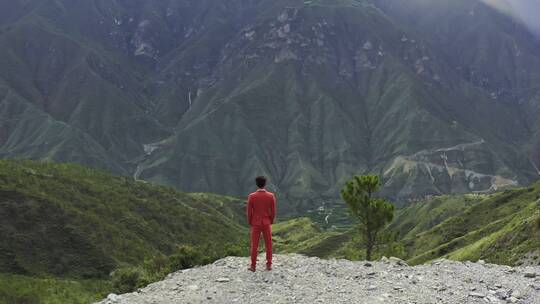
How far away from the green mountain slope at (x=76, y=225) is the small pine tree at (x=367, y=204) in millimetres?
46679

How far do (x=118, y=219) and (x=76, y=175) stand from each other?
20.4 metres

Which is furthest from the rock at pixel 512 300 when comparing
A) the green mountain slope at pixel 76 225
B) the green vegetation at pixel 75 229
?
the green mountain slope at pixel 76 225

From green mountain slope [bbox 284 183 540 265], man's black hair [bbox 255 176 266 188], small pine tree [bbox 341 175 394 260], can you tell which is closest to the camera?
man's black hair [bbox 255 176 266 188]

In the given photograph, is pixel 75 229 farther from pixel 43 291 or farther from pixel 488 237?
pixel 488 237

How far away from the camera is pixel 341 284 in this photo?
21172mm

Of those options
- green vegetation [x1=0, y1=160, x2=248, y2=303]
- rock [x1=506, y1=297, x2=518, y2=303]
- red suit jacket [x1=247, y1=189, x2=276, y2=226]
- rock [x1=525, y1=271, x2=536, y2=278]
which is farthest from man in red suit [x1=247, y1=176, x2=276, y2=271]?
green vegetation [x1=0, y1=160, x2=248, y2=303]

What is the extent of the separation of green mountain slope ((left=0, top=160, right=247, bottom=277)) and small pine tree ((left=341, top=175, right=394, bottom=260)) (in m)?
46.7

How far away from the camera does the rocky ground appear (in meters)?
19.2

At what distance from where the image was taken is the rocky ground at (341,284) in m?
19.2

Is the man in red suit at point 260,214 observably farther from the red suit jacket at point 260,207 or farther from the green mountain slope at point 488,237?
the green mountain slope at point 488,237

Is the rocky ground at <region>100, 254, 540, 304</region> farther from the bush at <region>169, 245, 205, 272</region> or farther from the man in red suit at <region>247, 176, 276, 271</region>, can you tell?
the bush at <region>169, 245, 205, 272</region>

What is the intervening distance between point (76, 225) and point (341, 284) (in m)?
73.3

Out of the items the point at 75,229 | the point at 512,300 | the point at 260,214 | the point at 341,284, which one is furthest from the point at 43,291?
the point at 512,300

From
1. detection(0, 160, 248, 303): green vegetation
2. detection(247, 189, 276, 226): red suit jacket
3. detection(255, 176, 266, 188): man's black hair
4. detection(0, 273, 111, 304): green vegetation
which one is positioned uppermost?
detection(255, 176, 266, 188): man's black hair
